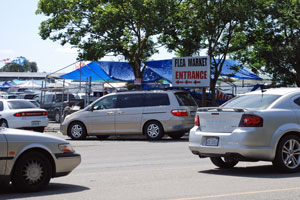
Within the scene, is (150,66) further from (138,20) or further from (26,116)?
(26,116)

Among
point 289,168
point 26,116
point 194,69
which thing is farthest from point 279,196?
point 194,69

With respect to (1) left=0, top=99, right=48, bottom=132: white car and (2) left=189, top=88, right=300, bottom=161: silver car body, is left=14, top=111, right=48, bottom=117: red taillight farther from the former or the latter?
(2) left=189, top=88, right=300, bottom=161: silver car body

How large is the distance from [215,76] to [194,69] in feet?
13.5

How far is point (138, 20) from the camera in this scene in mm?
28969

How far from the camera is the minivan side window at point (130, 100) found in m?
21.1

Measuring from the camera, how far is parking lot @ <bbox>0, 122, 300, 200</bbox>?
797 centimetres

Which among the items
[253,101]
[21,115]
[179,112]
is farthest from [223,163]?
[21,115]

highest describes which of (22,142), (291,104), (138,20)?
(138,20)

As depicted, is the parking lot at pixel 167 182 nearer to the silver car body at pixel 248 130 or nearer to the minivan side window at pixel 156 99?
the silver car body at pixel 248 130

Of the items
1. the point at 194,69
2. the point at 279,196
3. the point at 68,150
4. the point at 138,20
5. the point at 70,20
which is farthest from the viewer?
the point at 70,20

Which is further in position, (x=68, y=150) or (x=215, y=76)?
(x=215, y=76)

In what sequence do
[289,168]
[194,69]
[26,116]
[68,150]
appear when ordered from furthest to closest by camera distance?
1. [194,69]
2. [26,116]
3. [289,168]
4. [68,150]

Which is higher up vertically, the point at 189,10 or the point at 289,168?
the point at 189,10

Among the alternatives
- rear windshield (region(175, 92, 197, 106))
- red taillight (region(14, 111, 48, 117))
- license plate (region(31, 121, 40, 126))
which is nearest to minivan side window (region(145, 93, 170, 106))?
rear windshield (region(175, 92, 197, 106))
